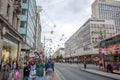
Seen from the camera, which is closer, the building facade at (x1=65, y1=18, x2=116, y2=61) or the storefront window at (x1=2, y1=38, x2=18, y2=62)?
the storefront window at (x1=2, y1=38, x2=18, y2=62)

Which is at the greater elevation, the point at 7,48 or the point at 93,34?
the point at 93,34

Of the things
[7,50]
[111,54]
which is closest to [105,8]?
[111,54]

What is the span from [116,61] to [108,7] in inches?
4679

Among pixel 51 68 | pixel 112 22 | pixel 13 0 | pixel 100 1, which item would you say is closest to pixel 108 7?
pixel 100 1

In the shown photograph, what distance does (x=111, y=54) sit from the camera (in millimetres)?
21875

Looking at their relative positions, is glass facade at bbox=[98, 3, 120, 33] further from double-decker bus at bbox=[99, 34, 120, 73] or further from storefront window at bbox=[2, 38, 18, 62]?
storefront window at bbox=[2, 38, 18, 62]

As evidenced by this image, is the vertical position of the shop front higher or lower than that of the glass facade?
lower

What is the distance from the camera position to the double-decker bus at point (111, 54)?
20.3 metres

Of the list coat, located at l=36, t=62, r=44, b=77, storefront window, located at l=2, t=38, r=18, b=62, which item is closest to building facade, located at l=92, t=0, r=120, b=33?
storefront window, located at l=2, t=38, r=18, b=62

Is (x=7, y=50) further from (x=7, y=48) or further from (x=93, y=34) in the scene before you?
(x=93, y=34)

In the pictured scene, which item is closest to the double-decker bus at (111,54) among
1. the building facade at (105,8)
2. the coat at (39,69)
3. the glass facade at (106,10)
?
the coat at (39,69)

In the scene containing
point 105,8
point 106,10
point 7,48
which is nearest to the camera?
point 7,48

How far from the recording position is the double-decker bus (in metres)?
20.3

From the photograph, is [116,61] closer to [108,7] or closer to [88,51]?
[88,51]
